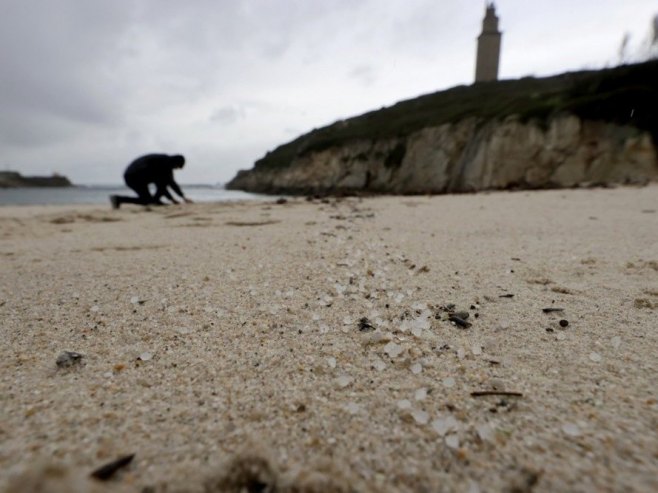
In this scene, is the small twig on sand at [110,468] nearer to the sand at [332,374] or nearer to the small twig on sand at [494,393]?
the sand at [332,374]

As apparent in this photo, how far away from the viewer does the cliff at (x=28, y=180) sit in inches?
2506

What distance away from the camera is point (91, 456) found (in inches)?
30.4

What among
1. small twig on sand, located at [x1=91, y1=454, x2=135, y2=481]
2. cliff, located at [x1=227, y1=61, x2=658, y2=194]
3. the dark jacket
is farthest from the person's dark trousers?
cliff, located at [x1=227, y1=61, x2=658, y2=194]

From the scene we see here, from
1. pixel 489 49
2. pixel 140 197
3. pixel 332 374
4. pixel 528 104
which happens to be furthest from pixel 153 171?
pixel 489 49

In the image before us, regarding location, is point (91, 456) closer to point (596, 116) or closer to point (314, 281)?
point (314, 281)

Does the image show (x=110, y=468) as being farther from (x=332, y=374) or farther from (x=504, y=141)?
(x=504, y=141)

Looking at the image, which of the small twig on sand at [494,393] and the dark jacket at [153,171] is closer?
the small twig on sand at [494,393]

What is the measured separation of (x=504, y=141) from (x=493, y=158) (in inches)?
37.4

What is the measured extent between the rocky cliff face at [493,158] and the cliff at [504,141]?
0.04 metres

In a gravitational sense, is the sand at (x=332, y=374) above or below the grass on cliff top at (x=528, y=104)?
below

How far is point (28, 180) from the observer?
6781cm

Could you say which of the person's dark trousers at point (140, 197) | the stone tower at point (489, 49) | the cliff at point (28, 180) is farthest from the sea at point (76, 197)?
the cliff at point (28, 180)

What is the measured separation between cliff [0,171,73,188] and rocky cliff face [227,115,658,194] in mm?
67794

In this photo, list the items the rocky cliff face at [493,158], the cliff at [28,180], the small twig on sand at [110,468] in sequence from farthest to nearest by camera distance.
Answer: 1. the cliff at [28,180]
2. the rocky cliff face at [493,158]
3. the small twig on sand at [110,468]
